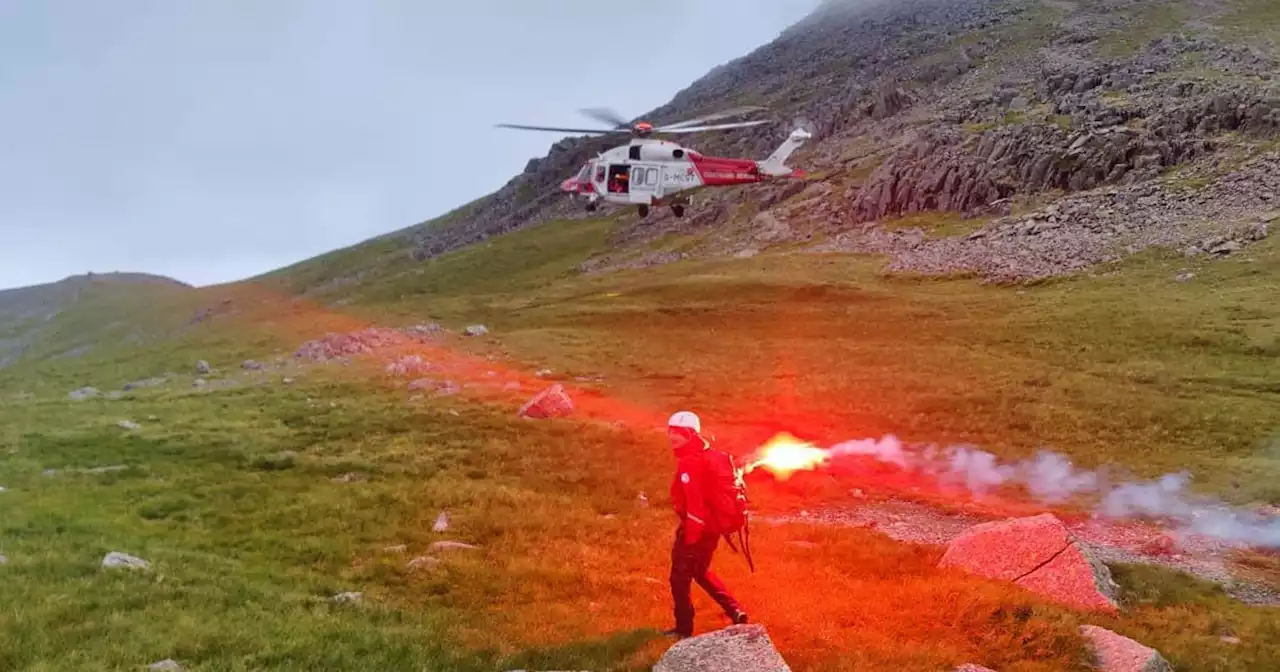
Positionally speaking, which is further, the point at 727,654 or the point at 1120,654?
the point at 1120,654

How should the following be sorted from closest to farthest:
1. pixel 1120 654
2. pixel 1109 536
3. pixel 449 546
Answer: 1. pixel 1120 654
2. pixel 449 546
3. pixel 1109 536

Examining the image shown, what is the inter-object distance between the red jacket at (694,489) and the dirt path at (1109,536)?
361 inches

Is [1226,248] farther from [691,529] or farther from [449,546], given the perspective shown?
[449,546]

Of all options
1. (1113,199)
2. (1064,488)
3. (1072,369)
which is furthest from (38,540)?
(1113,199)

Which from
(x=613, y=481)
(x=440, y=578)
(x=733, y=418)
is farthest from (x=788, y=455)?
(x=440, y=578)

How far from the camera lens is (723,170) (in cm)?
3866

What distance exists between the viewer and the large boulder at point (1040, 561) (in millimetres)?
15172

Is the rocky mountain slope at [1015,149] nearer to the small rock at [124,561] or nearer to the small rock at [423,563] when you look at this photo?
the small rock at [423,563]

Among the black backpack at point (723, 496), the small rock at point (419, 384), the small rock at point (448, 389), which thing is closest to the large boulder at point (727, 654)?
the black backpack at point (723, 496)

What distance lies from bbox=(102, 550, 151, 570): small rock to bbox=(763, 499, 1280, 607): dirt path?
1418 cm

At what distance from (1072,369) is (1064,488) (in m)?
16.6

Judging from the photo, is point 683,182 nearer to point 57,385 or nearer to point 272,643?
point 272,643

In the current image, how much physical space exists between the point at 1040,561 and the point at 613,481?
12216 millimetres

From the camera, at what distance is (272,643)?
1220 cm
